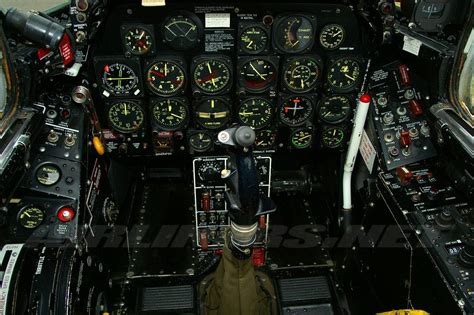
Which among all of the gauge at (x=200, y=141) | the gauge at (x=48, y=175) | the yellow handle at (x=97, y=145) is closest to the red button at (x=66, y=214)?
the gauge at (x=48, y=175)

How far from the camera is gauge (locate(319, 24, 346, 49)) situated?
3812mm

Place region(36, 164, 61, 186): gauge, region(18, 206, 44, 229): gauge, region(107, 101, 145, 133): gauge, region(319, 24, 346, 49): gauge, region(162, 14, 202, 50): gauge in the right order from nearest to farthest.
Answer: region(18, 206, 44, 229): gauge, region(36, 164, 61, 186): gauge, region(162, 14, 202, 50): gauge, region(319, 24, 346, 49): gauge, region(107, 101, 145, 133): gauge

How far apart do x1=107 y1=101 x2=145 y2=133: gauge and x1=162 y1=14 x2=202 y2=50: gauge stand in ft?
2.16

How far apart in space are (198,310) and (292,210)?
157 centimetres

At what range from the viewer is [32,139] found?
3.21 m

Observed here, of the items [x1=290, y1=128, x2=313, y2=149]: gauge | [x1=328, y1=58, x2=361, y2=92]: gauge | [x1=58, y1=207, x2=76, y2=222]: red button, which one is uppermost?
[x1=328, y1=58, x2=361, y2=92]: gauge

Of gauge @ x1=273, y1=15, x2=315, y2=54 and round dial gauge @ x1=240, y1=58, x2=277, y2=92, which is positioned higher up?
gauge @ x1=273, y1=15, x2=315, y2=54

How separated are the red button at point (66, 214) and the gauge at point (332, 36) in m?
2.27

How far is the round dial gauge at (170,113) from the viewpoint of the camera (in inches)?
161

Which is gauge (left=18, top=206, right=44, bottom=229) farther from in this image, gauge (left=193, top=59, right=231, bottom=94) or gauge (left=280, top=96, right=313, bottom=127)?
gauge (left=280, top=96, right=313, bottom=127)

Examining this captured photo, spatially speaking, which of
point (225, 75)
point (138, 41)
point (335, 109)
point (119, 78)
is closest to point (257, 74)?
point (225, 75)

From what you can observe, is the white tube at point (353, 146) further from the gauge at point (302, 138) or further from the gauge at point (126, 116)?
the gauge at point (126, 116)

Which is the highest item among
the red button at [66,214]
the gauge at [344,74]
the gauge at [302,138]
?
the gauge at [344,74]

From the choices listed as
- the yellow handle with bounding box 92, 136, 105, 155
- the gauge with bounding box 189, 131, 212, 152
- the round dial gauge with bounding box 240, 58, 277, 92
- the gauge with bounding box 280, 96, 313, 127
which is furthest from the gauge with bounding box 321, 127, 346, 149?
the yellow handle with bounding box 92, 136, 105, 155
